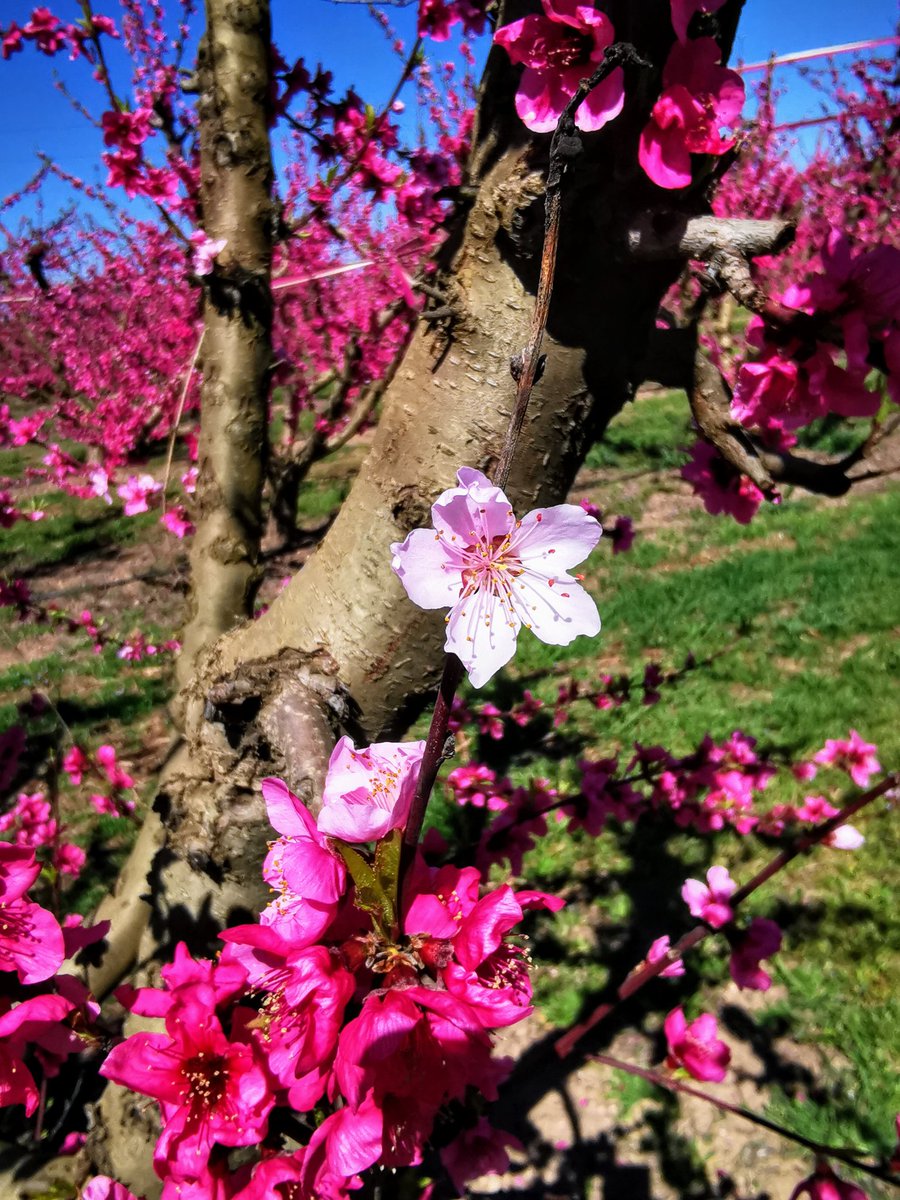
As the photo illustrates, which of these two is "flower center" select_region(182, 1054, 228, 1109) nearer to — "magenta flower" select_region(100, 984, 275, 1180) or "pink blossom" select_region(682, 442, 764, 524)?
"magenta flower" select_region(100, 984, 275, 1180)

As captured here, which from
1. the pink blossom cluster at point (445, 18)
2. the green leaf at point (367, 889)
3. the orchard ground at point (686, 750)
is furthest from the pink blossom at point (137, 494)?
the green leaf at point (367, 889)

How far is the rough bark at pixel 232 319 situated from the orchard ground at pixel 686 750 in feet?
0.84

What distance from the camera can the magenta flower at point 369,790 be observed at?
0.67 m

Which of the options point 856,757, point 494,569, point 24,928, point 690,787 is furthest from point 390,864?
point 856,757

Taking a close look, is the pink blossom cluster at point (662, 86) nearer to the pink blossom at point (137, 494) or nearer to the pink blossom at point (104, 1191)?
the pink blossom at point (104, 1191)

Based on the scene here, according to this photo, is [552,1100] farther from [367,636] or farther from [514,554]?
[514,554]

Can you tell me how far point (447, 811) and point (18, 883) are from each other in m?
2.64

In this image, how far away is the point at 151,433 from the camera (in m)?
10.4

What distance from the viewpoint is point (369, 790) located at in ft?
2.28

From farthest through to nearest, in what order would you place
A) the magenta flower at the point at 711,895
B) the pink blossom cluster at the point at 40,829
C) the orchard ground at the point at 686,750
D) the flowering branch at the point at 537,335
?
1. the pink blossom cluster at the point at 40,829
2. the orchard ground at the point at 686,750
3. the magenta flower at the point at 711,895
4. the flowering branch at the point at 537,335

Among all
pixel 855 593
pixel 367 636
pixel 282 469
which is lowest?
pixel 855 593

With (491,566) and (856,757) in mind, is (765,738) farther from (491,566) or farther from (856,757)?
(491,566)

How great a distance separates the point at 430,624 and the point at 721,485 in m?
0.81

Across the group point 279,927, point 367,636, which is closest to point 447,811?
point 367,636
